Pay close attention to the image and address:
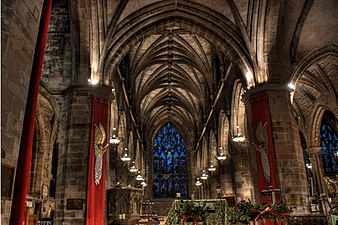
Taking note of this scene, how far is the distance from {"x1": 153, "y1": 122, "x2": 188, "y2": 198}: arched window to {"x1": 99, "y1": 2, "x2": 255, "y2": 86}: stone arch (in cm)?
2335

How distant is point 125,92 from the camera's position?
20672mm

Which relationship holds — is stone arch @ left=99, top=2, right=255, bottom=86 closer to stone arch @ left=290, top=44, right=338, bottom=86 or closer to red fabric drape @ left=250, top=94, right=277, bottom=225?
red fabric drape @ left=250, top=94, right=277, bottom=225

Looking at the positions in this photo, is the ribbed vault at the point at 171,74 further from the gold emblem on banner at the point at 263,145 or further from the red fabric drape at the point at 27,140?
the red fabric drape at the point at 27,140

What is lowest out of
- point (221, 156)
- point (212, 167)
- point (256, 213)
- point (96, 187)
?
point (256, 213)

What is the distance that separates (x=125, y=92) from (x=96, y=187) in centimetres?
1047

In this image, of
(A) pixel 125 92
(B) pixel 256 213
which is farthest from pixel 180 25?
(B) pixel 256 213

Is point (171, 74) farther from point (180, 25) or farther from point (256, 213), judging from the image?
point (256, 213)

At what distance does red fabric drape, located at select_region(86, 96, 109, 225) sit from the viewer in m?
10.5

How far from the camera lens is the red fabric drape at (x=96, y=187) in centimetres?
1054

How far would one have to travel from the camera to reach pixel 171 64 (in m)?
24.1

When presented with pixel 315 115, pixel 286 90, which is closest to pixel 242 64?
pixel 286 90

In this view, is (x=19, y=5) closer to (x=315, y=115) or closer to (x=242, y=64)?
(x=242, y=64)

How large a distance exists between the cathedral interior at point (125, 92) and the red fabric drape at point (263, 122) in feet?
0.13

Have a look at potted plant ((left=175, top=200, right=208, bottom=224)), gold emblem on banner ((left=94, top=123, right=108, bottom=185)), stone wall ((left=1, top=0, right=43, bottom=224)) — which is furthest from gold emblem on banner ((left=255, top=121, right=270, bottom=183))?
stone wall ((left=1, top=0, right=43, bottom=224))
